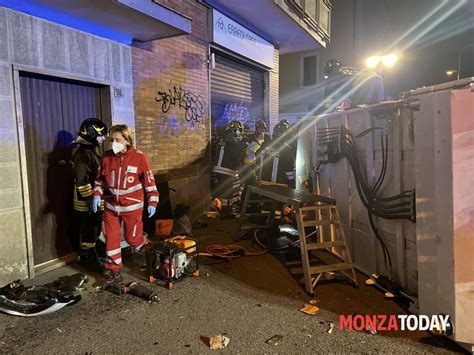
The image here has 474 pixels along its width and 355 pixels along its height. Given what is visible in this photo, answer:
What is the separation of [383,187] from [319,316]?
66.2 inches

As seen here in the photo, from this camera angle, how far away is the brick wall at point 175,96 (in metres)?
6.52

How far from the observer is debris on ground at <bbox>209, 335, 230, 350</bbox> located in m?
3.04

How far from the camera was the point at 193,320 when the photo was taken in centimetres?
351

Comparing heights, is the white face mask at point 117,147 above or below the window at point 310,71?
below

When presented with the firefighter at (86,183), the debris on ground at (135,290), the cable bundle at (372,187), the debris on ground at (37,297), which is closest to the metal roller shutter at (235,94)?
the cable bundle at (372,187)

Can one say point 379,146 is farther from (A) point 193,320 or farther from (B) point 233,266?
(A) point 193,320

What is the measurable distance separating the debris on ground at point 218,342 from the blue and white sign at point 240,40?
724 cm

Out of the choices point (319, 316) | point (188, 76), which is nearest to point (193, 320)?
point (319, 316)

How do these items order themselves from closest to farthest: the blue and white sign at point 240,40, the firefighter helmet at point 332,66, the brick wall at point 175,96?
1. the firefighter helmet at point 332,66
2. the brick wall at point 175,96
3. the blue and white sign at point 240,40

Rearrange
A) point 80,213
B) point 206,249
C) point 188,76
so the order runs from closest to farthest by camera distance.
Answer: point 80,213, point 206,249, point 188,76

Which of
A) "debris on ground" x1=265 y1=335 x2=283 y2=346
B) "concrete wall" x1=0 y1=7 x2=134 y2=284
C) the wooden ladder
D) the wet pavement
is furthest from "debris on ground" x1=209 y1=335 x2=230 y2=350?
"concrete wall" x1=0 y1=7 x2=134 y2=284

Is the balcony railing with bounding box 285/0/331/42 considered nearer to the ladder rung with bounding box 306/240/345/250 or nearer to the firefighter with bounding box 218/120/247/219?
the firefighter with bounding box 218/120/247/219

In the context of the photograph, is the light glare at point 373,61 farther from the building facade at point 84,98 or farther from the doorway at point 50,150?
the doorway at point 50,150

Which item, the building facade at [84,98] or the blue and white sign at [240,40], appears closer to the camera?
the building facade at [84,98]
